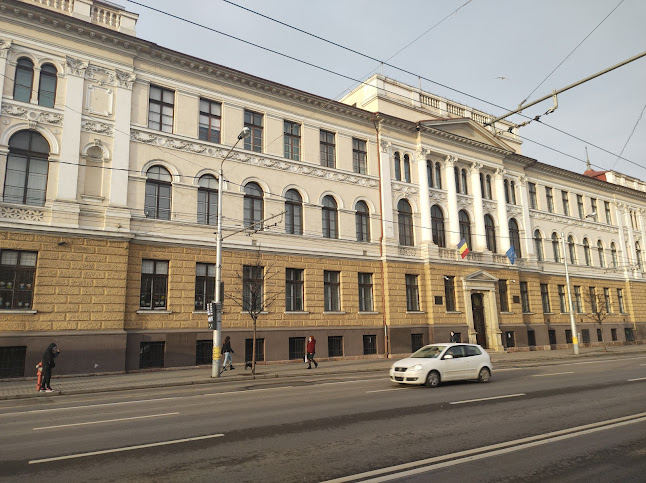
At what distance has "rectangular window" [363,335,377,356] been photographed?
28.2m

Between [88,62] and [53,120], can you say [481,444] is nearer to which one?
[53,120]

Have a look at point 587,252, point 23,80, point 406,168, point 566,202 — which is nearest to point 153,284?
point 23,80

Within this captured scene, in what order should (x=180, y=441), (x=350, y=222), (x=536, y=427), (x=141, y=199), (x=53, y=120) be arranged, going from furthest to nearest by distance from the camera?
(x=350, y=222) → (x=141, y=199) → (x=53, y=120) → (x=536, y=427) → (x=180, y=441)

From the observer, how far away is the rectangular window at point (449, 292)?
3225cm

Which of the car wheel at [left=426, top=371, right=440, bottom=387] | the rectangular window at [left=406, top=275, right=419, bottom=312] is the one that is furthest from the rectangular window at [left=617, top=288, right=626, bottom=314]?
the car wheel at [left=426, top=371, right=440, bottom=387]

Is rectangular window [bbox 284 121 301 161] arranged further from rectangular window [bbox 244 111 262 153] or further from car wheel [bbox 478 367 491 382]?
car wheel [bbox 478 367 491 382]

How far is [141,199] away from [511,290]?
27941 millimetres

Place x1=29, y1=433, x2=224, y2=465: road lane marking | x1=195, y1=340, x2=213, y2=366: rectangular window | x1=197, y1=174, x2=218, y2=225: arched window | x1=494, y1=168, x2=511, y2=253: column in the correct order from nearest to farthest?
x1=29, y1=433, x2=224, y2=465: road lane marking → x1=195, y1=340, x2=213, y2=366: rectangular window → x1=197, y1=174, x2=218, y2=225: arched window → x1=494, y1=168, x2=511, y2=253: column

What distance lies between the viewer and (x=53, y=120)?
20609 millimetres

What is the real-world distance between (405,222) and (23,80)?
23180 millimetres

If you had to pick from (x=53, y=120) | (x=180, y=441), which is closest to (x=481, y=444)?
(x=180, y=441)

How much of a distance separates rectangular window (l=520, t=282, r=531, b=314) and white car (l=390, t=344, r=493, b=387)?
2331 centimetres

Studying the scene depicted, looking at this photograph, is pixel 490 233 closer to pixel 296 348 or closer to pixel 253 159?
pixel 296 348

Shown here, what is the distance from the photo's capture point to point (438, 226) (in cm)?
3344
